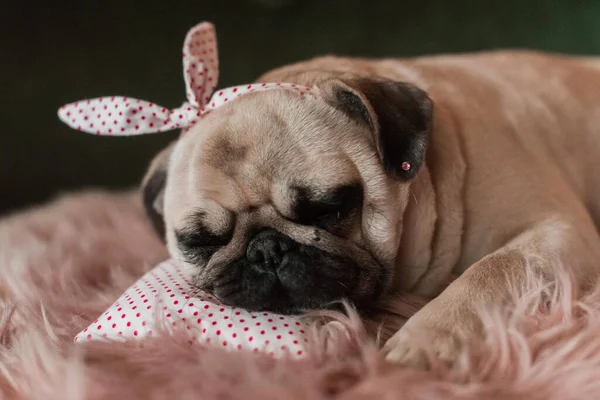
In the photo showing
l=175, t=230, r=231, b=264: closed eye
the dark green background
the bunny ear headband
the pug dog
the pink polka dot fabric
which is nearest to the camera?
the pink polka dot fabric

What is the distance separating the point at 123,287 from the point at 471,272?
2.29 ft

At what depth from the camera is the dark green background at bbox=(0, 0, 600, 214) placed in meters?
2.16

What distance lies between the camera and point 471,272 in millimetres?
951

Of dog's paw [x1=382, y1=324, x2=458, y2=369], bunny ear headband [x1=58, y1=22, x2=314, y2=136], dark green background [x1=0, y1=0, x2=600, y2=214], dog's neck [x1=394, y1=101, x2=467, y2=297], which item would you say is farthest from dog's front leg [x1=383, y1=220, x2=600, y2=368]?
dark green background [x1=0, y1=0, x2=600, y2=214]

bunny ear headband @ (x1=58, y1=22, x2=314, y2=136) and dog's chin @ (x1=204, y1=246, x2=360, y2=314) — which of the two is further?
bunny ear headband @ (x1=58, y1=22, x2=314, y2=136)

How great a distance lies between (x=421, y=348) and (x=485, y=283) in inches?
7.3

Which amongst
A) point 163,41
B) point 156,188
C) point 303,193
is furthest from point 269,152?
point 163,41

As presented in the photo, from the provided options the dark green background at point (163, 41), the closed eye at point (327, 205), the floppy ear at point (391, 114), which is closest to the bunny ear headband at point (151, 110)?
the floppy ear at point (391, 114)

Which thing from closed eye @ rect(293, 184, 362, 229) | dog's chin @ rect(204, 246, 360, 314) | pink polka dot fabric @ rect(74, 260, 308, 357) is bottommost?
pink polka dot fabric @ rect(74, 260, 308, 357)

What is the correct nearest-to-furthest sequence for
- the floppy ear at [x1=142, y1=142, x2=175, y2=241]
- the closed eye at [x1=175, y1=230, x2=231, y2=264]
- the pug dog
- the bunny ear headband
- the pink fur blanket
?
the pink fur blanket, the pug dog, the closed eye at [x1=175, y1=230, x2=231, y2=264], the bunny ear headband, the floppy ear at [x1=142, y1=142, x2=175, y2=241]

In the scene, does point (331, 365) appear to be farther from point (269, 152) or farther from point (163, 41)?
point (163, 41)

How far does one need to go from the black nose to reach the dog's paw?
0.75 feet

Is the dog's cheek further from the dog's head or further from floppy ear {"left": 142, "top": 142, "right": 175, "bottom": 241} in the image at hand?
the dog's head

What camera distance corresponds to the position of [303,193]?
39.0 inches
